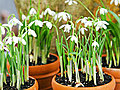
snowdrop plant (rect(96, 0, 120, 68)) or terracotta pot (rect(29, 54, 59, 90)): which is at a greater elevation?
snowdrop plant (rect(96, 0, 120, 68))

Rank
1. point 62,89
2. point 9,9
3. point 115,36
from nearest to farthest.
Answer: point 62,89 < point 115,36 < point 9,9

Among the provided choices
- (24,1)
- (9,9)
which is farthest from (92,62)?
(9,9)

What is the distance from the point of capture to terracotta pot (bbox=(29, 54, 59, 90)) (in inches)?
49.9

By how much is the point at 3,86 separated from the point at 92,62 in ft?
1.41

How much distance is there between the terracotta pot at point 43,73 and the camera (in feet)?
4.16

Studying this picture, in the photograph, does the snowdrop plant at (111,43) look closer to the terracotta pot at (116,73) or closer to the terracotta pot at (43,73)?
the terracotta pot at (116,73)

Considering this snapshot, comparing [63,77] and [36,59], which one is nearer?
[63,77]

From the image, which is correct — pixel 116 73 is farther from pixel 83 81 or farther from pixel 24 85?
pixel 24 85

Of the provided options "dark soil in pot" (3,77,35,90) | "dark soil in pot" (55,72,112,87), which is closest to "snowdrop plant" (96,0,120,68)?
"dark soil in pot" (55,72,112,87)

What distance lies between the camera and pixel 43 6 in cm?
150

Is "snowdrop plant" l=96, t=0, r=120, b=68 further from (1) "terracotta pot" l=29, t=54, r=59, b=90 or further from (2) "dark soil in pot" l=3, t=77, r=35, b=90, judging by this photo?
Result: (2) "dark soil in pot" l=3, t=77, r=35, b=90

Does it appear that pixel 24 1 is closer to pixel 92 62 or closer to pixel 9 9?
pixel 92 62

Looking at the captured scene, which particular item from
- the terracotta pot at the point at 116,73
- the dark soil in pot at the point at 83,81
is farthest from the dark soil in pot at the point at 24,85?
the terracotta pot at the point at 116,73

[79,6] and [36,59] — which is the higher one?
A: [79,6]
